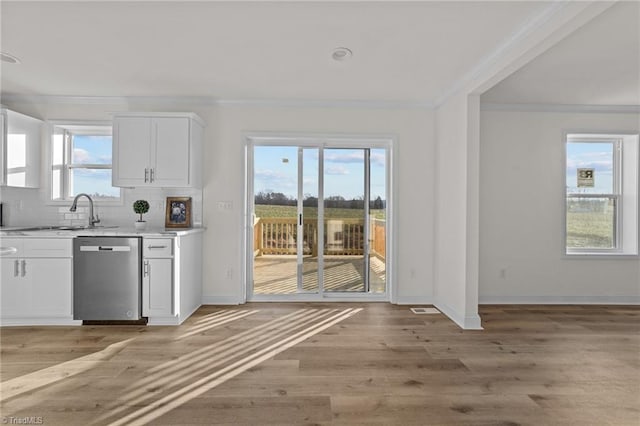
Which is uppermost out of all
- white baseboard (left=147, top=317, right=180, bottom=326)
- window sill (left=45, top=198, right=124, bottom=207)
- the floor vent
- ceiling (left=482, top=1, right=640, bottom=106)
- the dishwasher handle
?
ceiling (left=482, top=1, right=640, bottom=106)

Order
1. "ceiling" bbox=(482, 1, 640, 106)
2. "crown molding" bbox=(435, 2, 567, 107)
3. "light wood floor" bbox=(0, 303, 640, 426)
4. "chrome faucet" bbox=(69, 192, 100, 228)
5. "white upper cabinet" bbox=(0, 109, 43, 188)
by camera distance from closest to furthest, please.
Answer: "light wood floor" bbox=(0, 303, 640, 426) < "crown molding" bbox=(435, 2, 567, 107) < "ceiling" bbox=(482, 1, 640, 106) < "white upper cabinet" bbox=(0, 109, 43, 188) < "chrome faucet" bbox=(69, 192, 100, 228)

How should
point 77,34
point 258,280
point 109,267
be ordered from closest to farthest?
point 77,34, point 109,267, point 258,280

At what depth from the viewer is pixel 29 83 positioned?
366cm

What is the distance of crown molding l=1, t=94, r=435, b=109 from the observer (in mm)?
4082

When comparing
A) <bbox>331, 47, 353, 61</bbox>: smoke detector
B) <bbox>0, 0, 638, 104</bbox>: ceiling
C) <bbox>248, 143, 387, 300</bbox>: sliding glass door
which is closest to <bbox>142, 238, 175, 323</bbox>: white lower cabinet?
<bbox>248, 143, 387, 300</bbox>: sliding glass door

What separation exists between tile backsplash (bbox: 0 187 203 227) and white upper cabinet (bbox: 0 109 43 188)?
11.0 inches

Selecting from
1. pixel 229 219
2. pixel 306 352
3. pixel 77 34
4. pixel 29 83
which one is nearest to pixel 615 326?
pixel 306 352

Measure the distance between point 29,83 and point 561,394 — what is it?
559cm

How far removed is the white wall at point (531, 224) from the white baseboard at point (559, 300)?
1 centimetres

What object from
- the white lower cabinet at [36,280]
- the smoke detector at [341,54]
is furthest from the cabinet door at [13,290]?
the smoke detector at [341,54]

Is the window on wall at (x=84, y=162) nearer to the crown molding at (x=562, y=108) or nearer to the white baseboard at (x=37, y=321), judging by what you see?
the white baseboard at (x=37, y=321)

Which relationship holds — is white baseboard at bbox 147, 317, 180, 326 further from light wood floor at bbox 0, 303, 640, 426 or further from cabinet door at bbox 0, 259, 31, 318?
cabinet door at bbox 0, 259, 31, 318

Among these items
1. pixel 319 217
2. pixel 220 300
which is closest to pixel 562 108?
pixel 319 217

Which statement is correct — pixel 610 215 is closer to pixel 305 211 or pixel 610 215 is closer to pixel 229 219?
pixel 305 211
